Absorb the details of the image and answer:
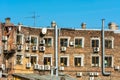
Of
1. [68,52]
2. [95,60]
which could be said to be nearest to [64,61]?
[68,52]

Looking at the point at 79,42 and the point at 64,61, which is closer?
the point at 64,61

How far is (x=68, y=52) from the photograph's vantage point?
221ft

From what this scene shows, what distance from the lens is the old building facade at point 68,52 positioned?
6401cm

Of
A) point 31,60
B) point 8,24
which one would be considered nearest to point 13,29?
point 8,24

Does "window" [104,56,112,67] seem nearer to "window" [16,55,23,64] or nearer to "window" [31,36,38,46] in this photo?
"window" [31,36,38,46]

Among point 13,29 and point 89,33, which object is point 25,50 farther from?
point 89,33

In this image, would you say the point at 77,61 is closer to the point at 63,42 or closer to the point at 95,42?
the point at 63,42

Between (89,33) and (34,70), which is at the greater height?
(89,33)

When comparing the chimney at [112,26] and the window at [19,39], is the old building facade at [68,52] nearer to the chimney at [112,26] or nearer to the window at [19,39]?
the window at [19,39]

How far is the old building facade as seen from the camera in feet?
210

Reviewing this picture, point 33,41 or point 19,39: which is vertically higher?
point 19,39

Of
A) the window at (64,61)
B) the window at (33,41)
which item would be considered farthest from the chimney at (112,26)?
the window at (33,41)

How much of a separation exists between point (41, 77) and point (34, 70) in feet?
13.3

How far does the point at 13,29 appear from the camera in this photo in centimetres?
6281
